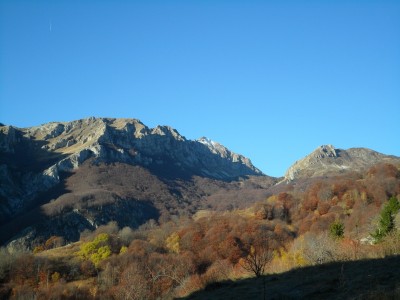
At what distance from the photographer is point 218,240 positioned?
385ft

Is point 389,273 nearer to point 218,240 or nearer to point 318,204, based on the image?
point 218,240

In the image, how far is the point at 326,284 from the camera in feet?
67.4

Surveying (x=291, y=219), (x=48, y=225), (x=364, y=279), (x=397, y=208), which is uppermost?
(x=48, y=225)

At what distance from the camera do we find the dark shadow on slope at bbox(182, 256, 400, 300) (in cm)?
1722

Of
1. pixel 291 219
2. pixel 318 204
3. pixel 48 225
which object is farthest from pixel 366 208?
pixel 48 225

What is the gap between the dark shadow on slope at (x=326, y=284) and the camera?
1722 centimetres

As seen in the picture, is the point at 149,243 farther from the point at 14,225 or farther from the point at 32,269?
the point at 14,225

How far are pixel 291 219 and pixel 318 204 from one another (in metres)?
11.6

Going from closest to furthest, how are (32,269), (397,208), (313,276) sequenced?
(313,276), (397,208), (32,269)

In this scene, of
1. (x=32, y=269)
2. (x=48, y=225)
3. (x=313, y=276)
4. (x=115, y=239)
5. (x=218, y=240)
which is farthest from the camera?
(x=48, y=225)

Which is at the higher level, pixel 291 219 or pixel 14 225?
pixel 14 225

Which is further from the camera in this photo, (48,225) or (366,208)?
(48,225)

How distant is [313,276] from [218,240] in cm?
9536

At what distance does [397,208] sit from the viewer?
178ft
